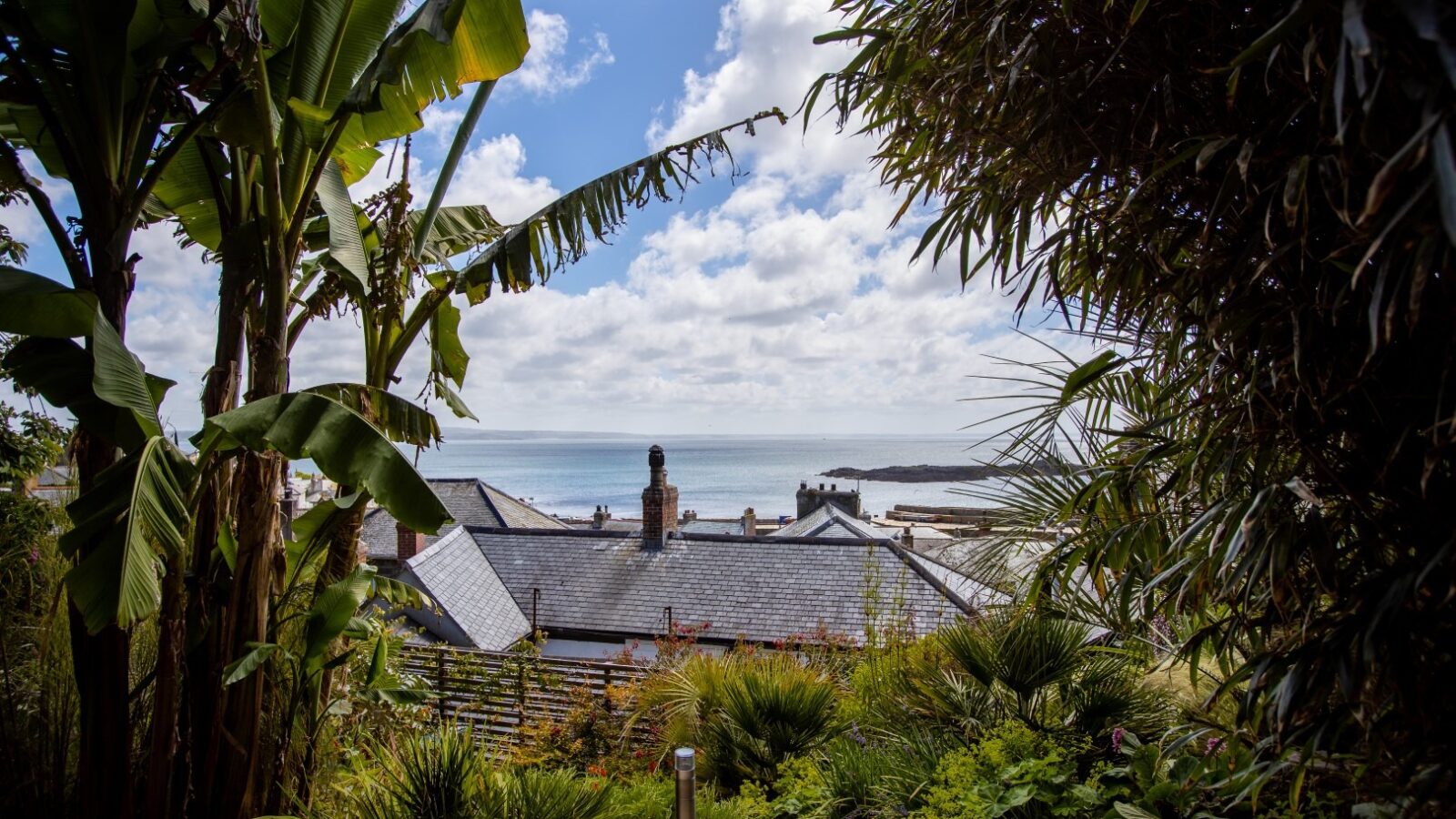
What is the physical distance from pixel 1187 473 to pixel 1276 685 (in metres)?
0.65

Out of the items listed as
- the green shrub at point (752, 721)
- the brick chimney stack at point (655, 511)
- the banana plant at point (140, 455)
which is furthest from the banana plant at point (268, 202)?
the brick chimney stack at point (655, 511)

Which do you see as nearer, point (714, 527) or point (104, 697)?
point (104, 697)

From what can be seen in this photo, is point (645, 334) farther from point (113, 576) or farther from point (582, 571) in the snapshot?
point (113, 576)

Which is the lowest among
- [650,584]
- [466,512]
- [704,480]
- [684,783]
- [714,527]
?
[704,480]

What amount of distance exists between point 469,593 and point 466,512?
7.95m

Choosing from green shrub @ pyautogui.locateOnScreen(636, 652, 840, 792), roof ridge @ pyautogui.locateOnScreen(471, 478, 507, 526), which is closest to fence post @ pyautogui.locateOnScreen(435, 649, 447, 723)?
green shrub @ pyautogui.locateOnScreen(636, 652, 840, 792)

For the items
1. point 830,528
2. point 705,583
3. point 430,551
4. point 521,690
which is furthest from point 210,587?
point 830,528

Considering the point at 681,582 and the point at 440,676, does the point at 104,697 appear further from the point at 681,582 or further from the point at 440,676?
the point at 681,582

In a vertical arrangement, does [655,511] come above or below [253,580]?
below

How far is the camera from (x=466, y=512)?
Result: 20359 mm

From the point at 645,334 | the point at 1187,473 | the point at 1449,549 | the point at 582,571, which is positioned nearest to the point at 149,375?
the point at 1187,473

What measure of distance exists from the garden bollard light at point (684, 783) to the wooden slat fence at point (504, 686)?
328 cm

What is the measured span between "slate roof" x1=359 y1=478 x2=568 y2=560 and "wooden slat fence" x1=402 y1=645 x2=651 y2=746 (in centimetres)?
915

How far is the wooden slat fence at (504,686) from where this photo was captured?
623cm
